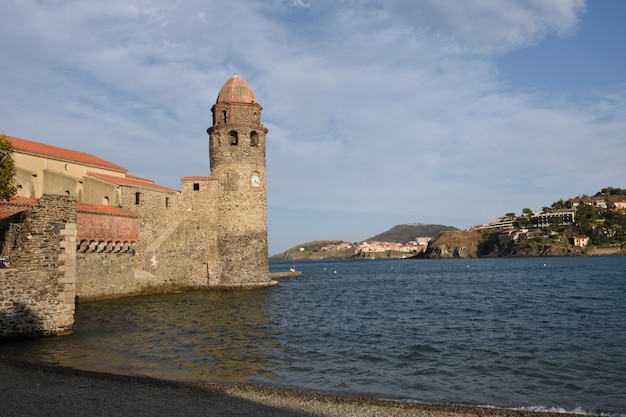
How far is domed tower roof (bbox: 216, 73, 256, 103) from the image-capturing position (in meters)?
32.8

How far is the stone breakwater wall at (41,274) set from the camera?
44.2 feet

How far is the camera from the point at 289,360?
41.7 ft

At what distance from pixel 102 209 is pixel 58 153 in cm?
565

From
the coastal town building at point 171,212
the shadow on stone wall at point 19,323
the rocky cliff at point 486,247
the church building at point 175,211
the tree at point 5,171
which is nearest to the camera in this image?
the shadow on stone wall at point 19,323

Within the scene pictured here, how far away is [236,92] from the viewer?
3297 cm

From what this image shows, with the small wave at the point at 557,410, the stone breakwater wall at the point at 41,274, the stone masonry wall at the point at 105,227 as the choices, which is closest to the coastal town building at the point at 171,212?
the stone masonry wall at the point at 105,227

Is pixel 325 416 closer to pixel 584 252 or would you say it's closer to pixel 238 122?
pixel 238 122

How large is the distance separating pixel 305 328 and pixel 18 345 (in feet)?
31.6

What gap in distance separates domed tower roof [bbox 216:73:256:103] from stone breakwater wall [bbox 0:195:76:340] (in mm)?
19079

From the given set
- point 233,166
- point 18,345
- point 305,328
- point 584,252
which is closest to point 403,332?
point 305,328

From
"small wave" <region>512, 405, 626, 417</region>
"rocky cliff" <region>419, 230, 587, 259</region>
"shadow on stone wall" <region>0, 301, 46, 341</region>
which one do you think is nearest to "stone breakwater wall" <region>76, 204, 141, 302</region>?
"shadow on stone wall" <region>0, 301, 46, 341</region>

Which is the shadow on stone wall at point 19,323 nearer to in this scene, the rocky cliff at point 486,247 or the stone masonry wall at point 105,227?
the stone masonry wall at point 105,227

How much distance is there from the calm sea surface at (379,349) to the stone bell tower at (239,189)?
24.4 feet

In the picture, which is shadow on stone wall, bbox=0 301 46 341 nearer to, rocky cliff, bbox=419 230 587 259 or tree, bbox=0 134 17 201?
tree, bbox=0 134 17 201
